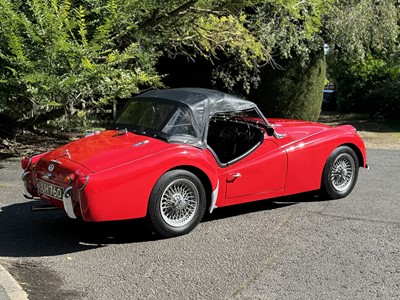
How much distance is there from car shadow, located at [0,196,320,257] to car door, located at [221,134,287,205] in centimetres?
43

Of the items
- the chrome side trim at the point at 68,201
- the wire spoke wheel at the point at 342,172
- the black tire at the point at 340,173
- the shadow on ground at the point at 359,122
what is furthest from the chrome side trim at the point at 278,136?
the shadow on ground at the point at 359,122

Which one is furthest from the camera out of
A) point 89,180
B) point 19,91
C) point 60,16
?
point 19,91

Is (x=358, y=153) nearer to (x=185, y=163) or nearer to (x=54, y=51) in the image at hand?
(x=185, y=163)

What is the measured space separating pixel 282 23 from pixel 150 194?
345 inches

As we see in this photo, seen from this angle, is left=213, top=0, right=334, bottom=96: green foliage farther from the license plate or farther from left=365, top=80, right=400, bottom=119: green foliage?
the license plate

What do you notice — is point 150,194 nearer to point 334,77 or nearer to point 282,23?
point 282,23

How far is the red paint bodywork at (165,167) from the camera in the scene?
4.79m

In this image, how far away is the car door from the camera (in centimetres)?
571

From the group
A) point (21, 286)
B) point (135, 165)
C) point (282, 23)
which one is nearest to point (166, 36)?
point (282, 23)

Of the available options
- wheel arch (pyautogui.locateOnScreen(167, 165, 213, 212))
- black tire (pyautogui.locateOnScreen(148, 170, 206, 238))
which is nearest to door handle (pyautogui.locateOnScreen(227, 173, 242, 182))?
wheel arch (pyautogui.locateOnScreen(167, 165, 213, 212))

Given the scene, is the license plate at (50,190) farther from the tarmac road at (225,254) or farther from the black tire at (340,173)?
the black tire at (340,173)

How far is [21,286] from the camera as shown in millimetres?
4148

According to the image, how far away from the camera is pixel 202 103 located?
5812 millimetres

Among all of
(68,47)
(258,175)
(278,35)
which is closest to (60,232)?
(258,175)
